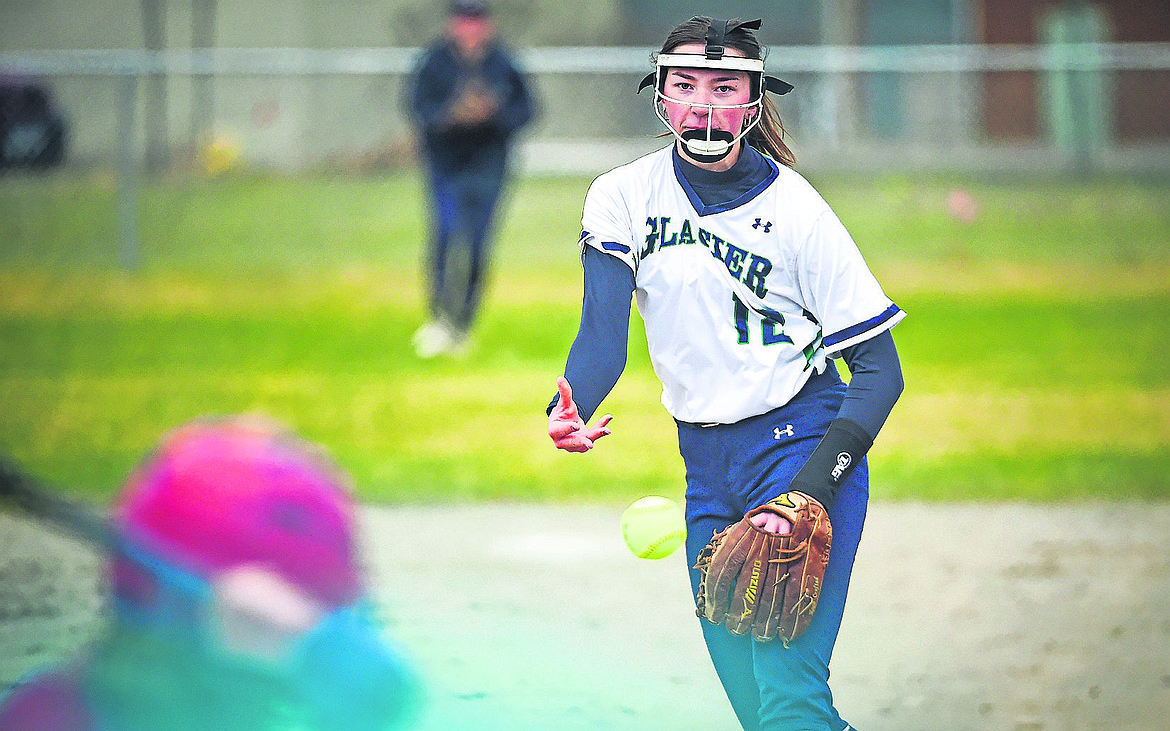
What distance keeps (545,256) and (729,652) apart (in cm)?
1210

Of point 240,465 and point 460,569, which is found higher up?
point 240,465

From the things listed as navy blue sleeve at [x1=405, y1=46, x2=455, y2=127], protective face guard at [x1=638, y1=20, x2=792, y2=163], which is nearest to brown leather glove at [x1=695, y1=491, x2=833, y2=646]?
protective face guard at [x1=638, y1=20, x2=792, y2=163]

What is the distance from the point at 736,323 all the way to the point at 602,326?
11.7 inches

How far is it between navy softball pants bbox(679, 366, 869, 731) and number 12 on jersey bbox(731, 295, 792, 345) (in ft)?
0.48

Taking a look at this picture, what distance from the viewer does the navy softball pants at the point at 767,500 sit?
307cm

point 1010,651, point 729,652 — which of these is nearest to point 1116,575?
point 1010,651

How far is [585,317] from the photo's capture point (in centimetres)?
329

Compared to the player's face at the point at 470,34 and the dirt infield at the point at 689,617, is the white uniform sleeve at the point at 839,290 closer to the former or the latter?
the dirt infield at the point at 689,617

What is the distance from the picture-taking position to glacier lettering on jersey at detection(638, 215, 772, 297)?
10.5ft

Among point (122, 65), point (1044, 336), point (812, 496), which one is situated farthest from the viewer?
point (122, 65)

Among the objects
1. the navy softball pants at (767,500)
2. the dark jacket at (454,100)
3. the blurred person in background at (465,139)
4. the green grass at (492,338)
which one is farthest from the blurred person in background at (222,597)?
the dark jacket at (454,100)

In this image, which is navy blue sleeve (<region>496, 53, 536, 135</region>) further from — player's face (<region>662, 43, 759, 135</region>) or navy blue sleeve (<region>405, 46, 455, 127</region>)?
player's face (<region>662, 43, 759, 135</region>)

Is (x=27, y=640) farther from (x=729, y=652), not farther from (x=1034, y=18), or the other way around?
(x=1034, y=18)

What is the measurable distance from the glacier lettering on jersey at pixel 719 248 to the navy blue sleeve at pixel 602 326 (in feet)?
0.33
